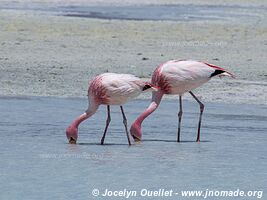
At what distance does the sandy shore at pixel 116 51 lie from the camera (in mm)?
14531

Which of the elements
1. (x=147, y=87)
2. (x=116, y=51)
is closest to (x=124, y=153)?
(x=147, y=87)

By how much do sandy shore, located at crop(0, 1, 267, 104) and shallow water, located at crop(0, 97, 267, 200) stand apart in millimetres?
1498

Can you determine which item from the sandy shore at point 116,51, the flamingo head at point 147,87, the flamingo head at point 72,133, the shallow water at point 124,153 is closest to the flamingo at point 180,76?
the flamingo head at point 147,87

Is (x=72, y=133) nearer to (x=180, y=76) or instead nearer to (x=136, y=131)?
(x=136, y=131)

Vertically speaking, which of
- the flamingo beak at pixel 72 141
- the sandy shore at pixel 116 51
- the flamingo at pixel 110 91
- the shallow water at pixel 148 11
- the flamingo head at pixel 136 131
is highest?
the flamingo at pixel 110 91

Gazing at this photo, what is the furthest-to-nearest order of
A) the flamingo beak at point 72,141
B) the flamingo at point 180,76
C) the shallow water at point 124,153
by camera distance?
1. the flamingo at point 180,76
2. the flamingo beak at point 72,141
3. the shallow water at point 124,153

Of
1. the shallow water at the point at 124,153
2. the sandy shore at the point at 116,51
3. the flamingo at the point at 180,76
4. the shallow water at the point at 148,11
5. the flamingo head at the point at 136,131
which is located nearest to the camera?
the shallow water at the point at 124,153

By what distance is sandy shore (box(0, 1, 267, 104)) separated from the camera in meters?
14.5

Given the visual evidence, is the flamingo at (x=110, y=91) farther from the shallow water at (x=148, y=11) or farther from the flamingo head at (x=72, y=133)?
the shallow water at (x=148, y=11)

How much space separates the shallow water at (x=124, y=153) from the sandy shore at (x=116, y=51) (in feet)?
4.91

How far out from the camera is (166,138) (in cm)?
1058

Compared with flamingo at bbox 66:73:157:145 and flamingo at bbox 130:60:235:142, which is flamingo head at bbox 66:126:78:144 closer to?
flamingo at bbox 66:73:157:145

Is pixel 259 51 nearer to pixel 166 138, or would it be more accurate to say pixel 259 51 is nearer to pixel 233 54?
pixel 233 54

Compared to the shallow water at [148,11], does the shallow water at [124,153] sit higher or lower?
higher
